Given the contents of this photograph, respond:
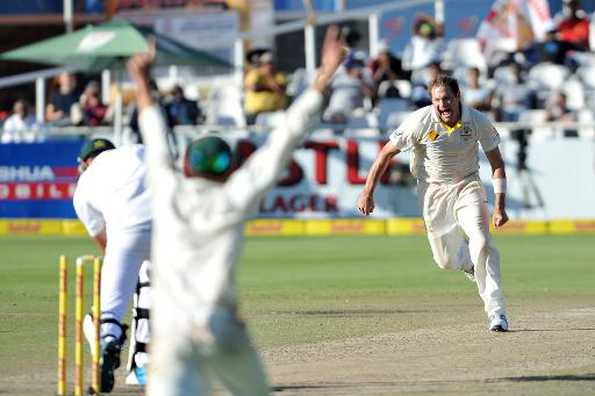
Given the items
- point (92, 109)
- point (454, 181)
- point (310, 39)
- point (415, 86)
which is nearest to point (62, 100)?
point (92, 109)

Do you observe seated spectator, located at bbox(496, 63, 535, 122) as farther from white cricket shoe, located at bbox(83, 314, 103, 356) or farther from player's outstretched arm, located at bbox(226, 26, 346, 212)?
player's outstretched arm, located at bbox(226, 26, 346, 212)

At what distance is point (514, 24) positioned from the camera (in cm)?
3031

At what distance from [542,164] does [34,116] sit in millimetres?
8829

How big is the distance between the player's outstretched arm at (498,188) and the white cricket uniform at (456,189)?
0.10 m

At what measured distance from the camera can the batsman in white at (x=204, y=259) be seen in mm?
6980

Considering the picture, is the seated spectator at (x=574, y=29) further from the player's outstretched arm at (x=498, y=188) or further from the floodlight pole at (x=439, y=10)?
the player's outstretched arm at (x=498, y=188)

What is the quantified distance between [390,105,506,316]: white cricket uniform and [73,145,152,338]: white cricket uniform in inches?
139

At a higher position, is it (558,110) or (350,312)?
(558,110)

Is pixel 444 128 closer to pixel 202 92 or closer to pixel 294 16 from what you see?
pixel 202 92

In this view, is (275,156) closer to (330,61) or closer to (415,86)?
(330,61)

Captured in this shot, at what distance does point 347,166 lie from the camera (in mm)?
26125

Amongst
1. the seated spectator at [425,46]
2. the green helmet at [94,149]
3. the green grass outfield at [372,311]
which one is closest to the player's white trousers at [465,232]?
the green grass outfield at [372,311]

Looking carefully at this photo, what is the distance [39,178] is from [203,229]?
19.7 m

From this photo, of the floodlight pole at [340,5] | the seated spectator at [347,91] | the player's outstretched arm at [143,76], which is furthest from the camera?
the floodlight pole at [340,5]
